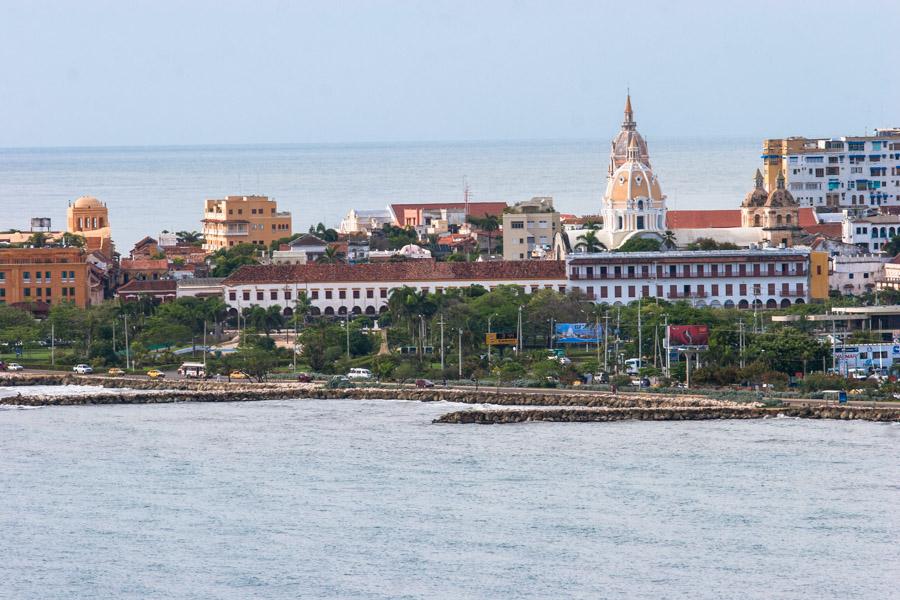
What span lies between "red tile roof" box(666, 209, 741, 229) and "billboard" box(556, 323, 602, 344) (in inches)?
1589

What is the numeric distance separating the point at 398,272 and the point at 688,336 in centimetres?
2362

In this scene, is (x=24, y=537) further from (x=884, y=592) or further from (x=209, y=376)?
(x=209, y=376)

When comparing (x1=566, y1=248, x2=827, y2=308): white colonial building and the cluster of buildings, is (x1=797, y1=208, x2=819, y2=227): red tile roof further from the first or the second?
(x1=566, y1=248, x2=827, y2=308): white colonial building

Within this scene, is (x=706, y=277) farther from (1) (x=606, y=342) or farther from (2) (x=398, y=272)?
(1) (x=606, y=342)

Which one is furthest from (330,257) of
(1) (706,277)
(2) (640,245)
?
(1) (706,277)

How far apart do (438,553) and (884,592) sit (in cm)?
887

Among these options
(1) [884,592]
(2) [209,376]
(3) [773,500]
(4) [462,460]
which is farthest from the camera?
(2) [209,376]

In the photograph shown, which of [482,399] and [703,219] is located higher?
[703,219]

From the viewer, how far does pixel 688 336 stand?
7344 centimetres

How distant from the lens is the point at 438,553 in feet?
146

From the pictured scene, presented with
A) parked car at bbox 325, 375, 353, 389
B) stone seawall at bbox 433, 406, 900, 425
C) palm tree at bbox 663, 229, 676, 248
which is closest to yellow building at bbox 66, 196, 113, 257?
palm tree at bbox 663, 229, 676, 248

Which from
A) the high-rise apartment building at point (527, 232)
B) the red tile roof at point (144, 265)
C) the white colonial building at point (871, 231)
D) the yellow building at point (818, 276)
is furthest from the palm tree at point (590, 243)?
the red tile roof at point (144, 265)

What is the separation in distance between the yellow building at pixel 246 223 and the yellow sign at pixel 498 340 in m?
48.2

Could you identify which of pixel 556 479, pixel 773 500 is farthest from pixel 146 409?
pixel 773 500
